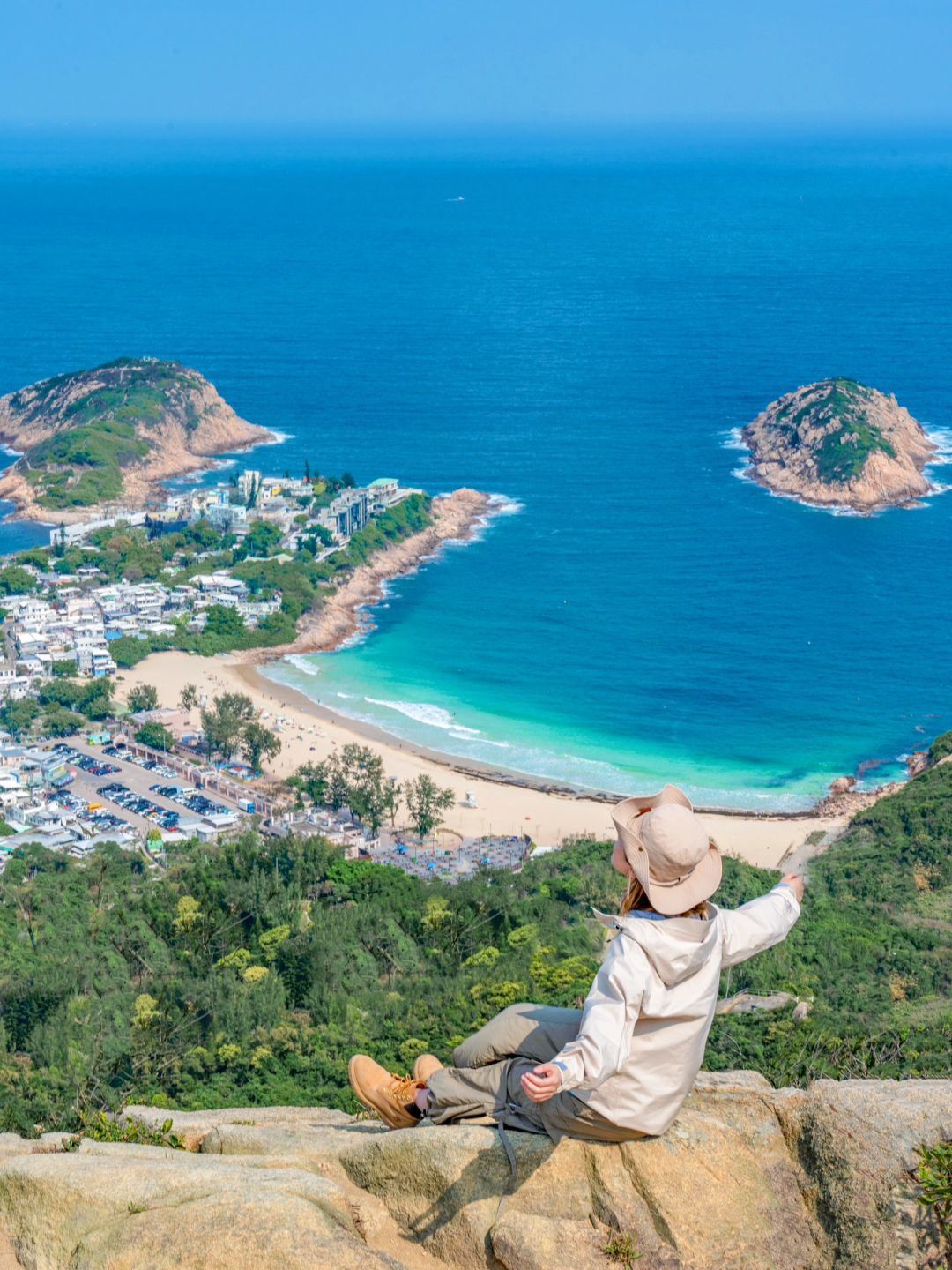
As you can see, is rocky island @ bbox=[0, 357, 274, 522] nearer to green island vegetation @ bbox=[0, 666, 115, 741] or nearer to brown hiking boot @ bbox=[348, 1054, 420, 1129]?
green island vegetation @ bbox=[0, 666, 115, 741]

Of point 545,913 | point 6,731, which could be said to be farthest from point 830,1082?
point 6,731

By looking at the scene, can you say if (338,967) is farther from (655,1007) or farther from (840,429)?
(840,429)

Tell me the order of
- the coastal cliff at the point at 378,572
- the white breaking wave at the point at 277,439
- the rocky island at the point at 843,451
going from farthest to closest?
the white breaking wave at the point at 277,439, the rocky island at the point at 843,451, the coastal cliff at the point at 378,572

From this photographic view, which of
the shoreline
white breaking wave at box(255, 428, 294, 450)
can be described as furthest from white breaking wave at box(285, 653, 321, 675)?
white breaking wave at box(255, 428, 294, 450)

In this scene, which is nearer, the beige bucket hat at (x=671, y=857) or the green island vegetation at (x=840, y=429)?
the beige bucket hat at (x=671, y=857)

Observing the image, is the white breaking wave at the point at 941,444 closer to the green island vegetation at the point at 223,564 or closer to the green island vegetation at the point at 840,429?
the green island vegetation at the point at 840,429

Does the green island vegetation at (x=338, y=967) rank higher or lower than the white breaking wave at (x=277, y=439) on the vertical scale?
lower

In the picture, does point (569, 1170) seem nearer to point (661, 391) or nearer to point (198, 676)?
point (198, 676)

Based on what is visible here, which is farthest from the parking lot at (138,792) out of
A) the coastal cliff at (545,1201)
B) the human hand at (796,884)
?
the human hand at (796,884)
